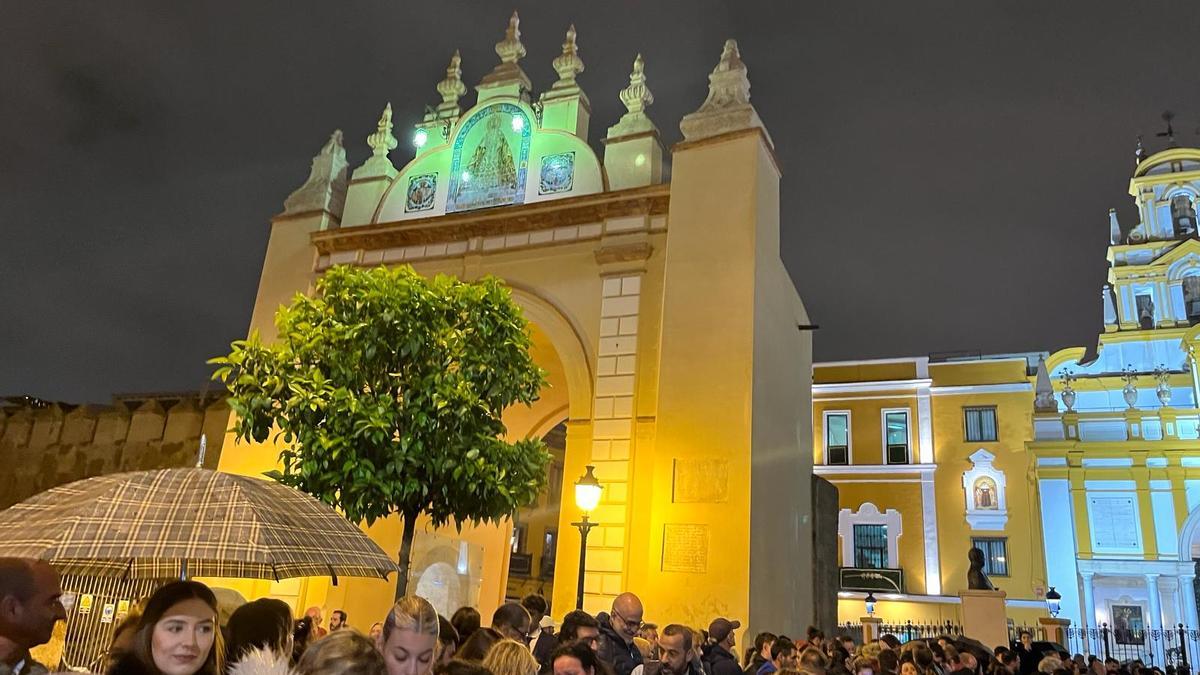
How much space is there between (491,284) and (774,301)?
549 cm

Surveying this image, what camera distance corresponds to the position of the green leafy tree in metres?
10.2

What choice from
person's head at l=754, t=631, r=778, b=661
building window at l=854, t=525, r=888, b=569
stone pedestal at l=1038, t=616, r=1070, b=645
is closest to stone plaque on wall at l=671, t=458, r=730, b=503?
person's head at l=754, t=631, r=778, b=661

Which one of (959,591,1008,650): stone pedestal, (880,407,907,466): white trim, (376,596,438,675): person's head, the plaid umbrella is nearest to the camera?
(376,596,438,675): person's head

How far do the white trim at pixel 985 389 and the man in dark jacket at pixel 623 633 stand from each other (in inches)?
1114

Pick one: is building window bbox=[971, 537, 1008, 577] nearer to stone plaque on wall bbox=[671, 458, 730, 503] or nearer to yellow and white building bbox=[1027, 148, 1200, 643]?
yellow and white building bbox=[1027, 148, 1200, 643]

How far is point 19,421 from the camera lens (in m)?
21.7

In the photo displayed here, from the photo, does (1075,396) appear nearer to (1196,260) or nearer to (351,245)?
(1196,260)

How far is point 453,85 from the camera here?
18125mm

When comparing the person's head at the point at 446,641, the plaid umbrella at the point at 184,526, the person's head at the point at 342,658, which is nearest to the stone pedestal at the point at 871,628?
the person's head at the point at 446,641

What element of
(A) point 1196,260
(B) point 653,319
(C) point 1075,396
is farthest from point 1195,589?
(B) point 653,319

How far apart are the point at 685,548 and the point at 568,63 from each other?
1000cm

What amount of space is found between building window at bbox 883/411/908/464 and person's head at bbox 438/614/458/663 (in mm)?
28824

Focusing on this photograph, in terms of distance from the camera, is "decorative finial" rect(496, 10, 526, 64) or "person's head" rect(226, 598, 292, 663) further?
"decorative finial" rect(496, 10, 526, 64)

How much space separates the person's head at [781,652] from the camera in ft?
23.7
